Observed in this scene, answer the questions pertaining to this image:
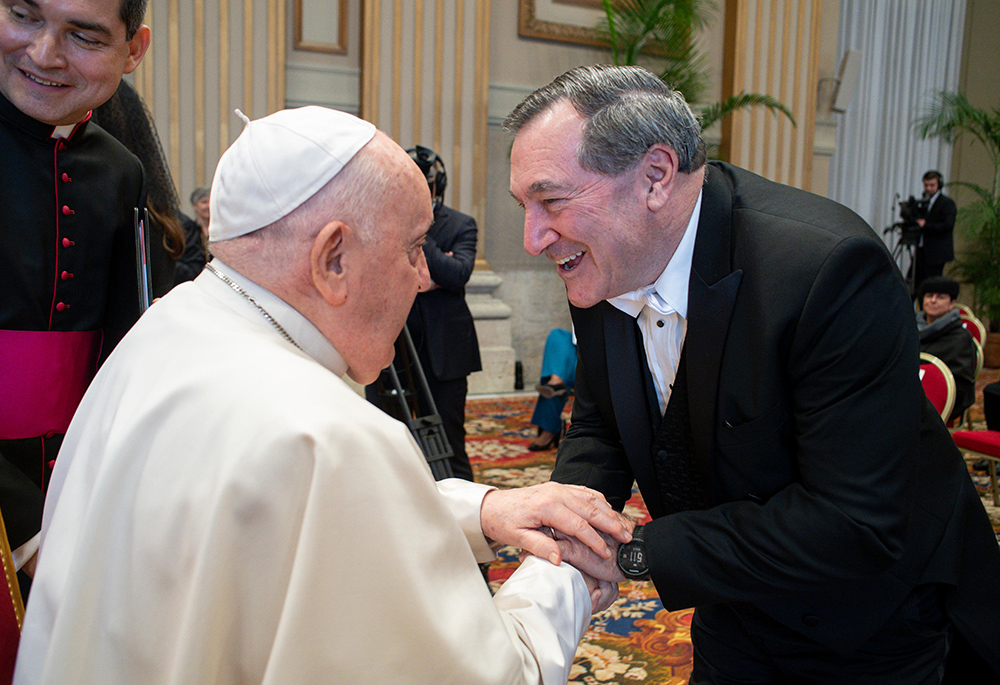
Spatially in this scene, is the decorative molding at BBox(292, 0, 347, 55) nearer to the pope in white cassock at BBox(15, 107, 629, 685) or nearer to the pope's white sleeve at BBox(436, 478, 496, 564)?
the pope's white sleeve at BBox(436, 478, 496, 564)

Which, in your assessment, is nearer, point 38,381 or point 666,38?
point 38,381

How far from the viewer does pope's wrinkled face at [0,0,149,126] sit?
1354mm

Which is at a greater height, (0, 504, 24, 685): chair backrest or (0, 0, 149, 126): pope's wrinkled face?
(0, 0, 149, 126): pope's wrinkled face

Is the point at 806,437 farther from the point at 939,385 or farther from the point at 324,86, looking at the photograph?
the point at 324,86

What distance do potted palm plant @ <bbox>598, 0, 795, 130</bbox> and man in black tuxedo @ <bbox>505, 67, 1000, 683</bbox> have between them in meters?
6.18

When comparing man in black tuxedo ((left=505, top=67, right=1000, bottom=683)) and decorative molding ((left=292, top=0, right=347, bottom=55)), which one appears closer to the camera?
man in black tuxedo ((left=505, top=67, right=1000, bottom=683))

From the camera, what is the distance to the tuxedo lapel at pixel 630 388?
1539 mm

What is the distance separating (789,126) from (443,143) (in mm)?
3998

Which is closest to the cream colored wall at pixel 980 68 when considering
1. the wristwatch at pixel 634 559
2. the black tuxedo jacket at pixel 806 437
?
the black tuxedo jacket at pixel 806 437

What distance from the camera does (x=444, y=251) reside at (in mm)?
4031

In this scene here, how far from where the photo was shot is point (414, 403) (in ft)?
10.6

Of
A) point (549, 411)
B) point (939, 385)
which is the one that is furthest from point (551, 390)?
point (939, 385)

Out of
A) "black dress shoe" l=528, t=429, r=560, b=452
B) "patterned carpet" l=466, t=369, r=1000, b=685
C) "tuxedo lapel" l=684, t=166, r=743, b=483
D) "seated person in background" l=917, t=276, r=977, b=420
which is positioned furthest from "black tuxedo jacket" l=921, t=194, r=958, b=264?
"tuxedo lapel" l=684, t=166, r=743, b=483

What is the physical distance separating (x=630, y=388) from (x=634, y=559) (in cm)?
32
